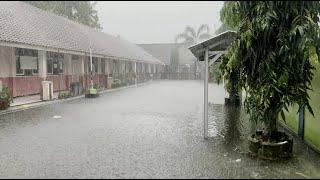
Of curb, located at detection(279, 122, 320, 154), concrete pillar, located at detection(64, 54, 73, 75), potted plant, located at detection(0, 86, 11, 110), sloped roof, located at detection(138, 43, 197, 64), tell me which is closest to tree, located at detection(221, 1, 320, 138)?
curb, located at detection(279, 122, 320, 154)

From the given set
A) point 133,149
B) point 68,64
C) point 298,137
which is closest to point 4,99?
point 133,149

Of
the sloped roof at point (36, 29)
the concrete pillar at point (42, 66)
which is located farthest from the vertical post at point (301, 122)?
the concrete pillar at point (42, 66)

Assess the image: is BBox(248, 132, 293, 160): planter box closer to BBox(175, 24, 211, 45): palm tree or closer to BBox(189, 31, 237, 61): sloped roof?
BBox(189, 31, 237, 61): sloped roof

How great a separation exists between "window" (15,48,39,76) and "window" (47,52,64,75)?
1.30 m

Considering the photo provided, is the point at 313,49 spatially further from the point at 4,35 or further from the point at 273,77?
the point at 4,35

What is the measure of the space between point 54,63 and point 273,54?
56.8 feet

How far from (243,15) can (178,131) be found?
3.96 m

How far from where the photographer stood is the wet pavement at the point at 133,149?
6402mm

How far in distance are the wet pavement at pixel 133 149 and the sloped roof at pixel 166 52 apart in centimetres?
4811

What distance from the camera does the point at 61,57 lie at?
76.3 feet

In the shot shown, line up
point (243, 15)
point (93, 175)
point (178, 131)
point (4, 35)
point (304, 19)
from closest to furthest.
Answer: point (93, 175)
point (304, 19)
point (243, 15)
point (178, 131)
point (4, 35)

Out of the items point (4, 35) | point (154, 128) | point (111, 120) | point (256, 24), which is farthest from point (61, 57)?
point (256, 24)

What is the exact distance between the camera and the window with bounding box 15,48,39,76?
18.6 meters

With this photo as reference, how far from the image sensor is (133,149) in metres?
8.04
